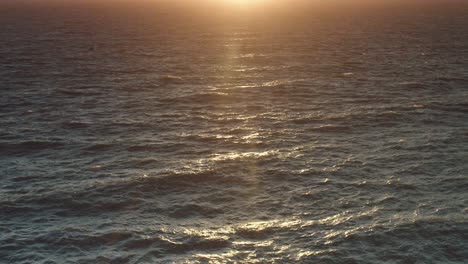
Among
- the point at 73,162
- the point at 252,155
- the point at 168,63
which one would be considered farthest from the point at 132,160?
the point at 168,63

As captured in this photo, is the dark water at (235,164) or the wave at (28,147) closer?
the dark water at (235,164)

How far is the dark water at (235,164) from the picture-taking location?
939 inches

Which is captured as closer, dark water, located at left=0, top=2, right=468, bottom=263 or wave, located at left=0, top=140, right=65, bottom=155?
dark water, located at left=0, top=2, right=468, bottom=263

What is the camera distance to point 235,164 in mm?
33562

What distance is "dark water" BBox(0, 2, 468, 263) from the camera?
78.2 ft

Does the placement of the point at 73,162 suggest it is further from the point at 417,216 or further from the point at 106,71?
the point at 106,71

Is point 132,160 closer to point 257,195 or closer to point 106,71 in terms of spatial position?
point 257,195

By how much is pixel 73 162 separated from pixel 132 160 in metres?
3.47

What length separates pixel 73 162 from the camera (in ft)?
113

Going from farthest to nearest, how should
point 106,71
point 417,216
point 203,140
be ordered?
point 106,71 → point 203,140 → point 417,216

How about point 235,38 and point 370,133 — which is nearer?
point 370,133

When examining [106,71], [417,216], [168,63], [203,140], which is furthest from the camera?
[168,63]

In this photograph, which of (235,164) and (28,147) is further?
(28,147)

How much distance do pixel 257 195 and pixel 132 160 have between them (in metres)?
9.31
